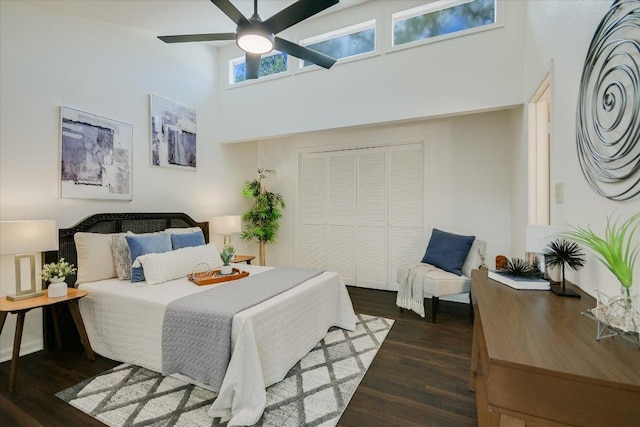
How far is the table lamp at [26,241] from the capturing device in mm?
2281

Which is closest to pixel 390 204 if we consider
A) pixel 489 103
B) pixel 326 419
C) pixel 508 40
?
pixel 489 103

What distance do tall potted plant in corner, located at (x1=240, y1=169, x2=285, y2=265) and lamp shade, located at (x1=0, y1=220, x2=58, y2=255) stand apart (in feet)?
9.06

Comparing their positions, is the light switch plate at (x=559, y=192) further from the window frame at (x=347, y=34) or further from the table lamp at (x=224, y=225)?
the table lamp at (x=224, y=225)

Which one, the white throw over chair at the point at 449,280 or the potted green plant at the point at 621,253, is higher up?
the potted green plant at the point at 621,253

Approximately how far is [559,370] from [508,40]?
346cm

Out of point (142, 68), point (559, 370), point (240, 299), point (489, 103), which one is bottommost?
point (240, 299)

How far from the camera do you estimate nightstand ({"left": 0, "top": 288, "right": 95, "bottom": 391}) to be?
220 cm

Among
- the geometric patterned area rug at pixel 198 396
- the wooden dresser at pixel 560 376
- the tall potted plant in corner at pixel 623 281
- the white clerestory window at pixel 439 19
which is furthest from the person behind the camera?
the white clerestory window at pixel 439 19

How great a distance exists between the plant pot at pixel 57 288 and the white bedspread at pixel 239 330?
19cm

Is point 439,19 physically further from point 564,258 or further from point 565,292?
point 565,292

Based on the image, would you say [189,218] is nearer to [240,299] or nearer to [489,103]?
[240,299]

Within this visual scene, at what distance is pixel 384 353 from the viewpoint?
106 inches

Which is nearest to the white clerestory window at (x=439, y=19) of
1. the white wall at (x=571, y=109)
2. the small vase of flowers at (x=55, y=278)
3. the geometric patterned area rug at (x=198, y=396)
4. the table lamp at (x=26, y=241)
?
the white wall at (x=571, y=109)

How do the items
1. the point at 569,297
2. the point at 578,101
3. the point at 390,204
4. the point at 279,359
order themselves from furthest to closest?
the point at 390,204 < the point at 279,359 < the point at 578,101 < the point at 569,297
